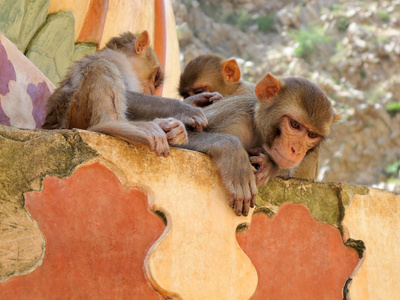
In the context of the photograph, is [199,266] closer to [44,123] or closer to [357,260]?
[357,260]

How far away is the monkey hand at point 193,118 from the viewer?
234 centimetres

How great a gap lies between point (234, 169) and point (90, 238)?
2.14 ft

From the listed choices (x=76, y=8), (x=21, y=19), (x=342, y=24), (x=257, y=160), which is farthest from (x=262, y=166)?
(x=342, y=24)

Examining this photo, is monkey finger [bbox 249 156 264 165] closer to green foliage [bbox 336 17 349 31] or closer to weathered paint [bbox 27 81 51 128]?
weathered paint [bbox 27 81 51 128]

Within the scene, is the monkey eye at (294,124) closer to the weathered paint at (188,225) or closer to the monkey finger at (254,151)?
the monkey finger at (254,151)

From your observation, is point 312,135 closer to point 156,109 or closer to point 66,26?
point 156,109

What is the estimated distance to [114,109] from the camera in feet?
7.22

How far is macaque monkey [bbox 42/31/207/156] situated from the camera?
1.93 metres

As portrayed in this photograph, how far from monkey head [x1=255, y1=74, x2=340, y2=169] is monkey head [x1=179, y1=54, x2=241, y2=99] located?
1.15 meters

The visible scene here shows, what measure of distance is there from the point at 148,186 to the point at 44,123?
0.87 metres

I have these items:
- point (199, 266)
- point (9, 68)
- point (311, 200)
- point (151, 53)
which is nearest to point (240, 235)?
point (199, 266)

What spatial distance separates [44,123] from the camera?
97.8 inches

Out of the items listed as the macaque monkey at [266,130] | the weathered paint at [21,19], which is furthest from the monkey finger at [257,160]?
the weathered paint at [21,19]

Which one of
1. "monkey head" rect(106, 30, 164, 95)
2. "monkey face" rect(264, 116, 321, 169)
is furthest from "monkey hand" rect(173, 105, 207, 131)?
"monkey head" rect(106, 30, 164, 95)
